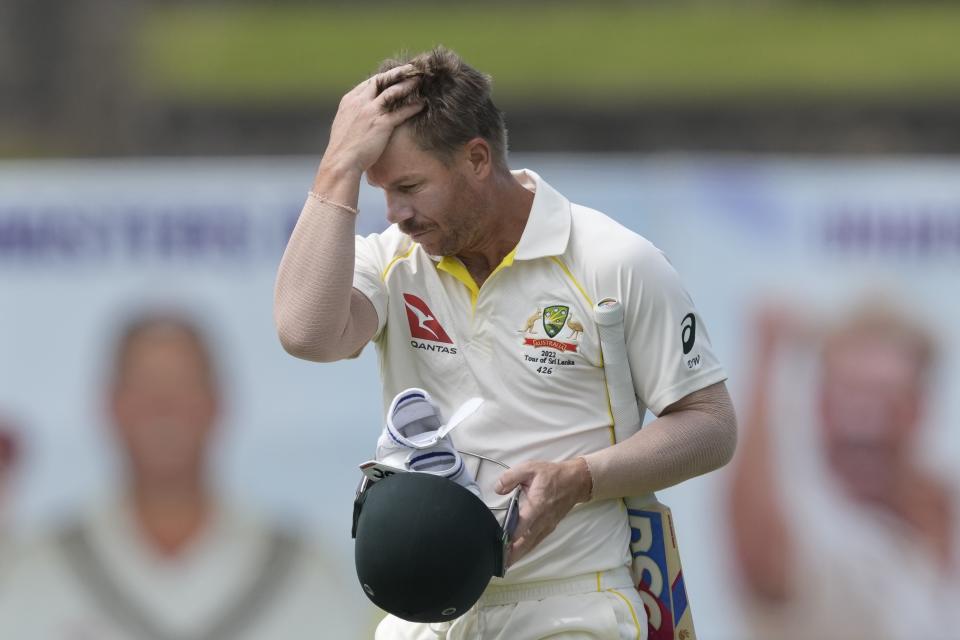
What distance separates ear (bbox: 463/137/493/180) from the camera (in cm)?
367

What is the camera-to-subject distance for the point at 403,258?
3.88 m

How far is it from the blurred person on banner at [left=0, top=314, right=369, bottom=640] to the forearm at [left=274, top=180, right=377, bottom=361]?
4430 millimetres

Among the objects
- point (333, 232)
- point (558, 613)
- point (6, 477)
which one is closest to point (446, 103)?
point (333, 232)

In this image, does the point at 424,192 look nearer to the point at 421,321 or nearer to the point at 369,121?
the point at 369,121

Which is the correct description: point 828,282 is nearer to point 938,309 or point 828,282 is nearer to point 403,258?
point 938,309

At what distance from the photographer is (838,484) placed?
25.8 ft

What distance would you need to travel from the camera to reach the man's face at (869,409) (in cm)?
781

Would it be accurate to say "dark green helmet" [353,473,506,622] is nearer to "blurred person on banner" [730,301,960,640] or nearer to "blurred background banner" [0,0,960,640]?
"blurred background banner" [0,0,960,640]

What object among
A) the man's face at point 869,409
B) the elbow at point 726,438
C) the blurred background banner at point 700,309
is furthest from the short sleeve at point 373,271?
the man's face at point 869,409

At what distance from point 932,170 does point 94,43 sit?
32.8 feet

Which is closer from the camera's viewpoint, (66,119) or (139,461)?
(139,461)

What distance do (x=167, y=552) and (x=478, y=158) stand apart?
4.82 m

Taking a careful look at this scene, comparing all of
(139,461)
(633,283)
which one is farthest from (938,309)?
(633,283)

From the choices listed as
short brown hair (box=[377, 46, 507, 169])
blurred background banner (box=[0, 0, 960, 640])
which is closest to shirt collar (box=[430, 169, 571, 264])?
short brown hair (box=[377, 46, 507, 169])
